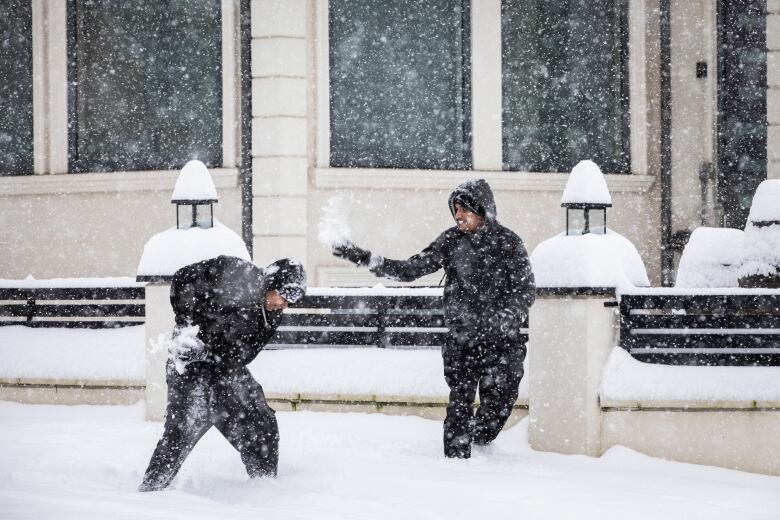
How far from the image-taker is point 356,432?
618cm

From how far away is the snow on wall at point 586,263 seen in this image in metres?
5.90

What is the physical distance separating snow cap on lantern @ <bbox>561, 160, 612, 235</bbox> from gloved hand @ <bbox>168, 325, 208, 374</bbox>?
3075 millimetres

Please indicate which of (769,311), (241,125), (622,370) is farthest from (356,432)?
(241,125)

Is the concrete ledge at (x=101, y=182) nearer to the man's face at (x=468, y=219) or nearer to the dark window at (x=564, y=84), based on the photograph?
the dark window at (x=564, y=84)

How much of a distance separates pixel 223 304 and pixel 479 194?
1792mm

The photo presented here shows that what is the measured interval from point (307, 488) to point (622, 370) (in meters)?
2.41

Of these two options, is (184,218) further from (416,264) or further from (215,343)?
(215,343)

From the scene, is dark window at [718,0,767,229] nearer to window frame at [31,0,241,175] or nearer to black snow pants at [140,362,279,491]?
black snow pants at [140,362,279,491]

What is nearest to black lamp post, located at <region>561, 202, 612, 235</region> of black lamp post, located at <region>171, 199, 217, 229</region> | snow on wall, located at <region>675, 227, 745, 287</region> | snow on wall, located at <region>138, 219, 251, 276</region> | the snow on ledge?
the snow on ledge

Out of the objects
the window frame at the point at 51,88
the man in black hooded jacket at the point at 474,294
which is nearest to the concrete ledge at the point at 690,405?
the man in black hooded jacket at the point at 474,294

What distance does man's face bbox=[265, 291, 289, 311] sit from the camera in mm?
4395

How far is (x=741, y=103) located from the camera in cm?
1010

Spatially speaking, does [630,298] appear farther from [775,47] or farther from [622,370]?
[775,47]

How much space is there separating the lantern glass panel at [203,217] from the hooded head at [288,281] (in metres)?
2.93
